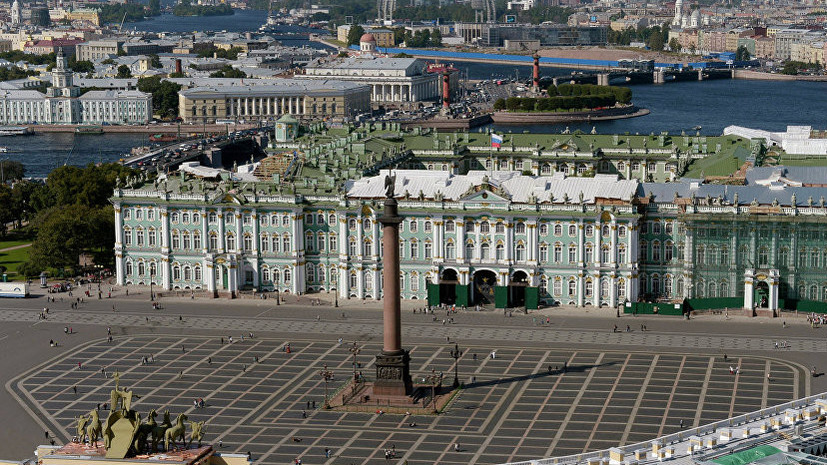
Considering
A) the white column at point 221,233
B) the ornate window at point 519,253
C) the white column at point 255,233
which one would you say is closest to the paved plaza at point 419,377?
the white column at point 255,233

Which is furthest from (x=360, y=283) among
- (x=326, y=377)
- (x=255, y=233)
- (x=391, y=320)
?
(x=391, y=320)

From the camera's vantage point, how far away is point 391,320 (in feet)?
248

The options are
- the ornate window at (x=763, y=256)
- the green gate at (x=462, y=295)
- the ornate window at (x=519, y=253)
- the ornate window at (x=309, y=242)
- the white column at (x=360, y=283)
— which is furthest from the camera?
the ornate window at (x=309, y=242)

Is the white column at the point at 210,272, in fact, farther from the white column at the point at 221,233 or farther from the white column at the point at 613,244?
the white column at the point at 613,244

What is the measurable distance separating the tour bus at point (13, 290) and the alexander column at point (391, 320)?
36748mm

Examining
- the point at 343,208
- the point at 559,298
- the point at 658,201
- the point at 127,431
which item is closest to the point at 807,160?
the point at 658,201

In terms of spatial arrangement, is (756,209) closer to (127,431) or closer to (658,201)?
(658,201)

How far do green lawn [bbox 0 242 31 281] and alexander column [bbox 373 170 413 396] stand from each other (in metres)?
44.4

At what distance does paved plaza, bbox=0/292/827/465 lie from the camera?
70812 mm

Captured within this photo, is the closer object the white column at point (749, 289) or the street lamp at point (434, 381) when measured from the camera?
the street lamp at point (434, 381)

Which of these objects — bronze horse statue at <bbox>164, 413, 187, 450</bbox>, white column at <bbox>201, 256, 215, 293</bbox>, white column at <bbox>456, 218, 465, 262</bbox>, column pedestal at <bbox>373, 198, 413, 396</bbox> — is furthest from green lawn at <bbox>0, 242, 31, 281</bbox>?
bronze horse statue at <bbox>164, 413, 187, 450</bbox>

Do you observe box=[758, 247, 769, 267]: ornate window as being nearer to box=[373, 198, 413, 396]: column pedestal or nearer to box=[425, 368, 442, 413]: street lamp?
box=[425, 368, 442, 413]: street lamp

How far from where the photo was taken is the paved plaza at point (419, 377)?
7081 cm

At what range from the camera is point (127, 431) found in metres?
50.2
